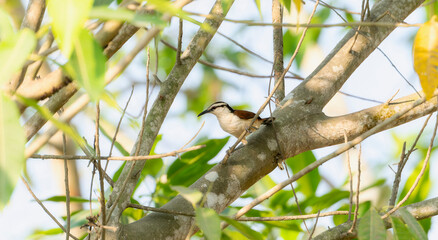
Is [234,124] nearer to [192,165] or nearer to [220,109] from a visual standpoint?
[220,109]

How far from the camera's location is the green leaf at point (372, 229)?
4.53 ft

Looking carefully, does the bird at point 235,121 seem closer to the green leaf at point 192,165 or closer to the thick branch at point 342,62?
the green leaf at point 192,165

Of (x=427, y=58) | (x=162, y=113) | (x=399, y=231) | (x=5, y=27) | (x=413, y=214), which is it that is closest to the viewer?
(x=5, y=27)

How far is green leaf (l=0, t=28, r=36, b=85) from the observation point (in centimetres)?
88

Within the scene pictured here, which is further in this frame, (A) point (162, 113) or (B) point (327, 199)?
(B) point (327, 199)

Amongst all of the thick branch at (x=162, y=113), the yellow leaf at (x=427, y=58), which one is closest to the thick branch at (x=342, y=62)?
the thick branch at (x=162, y=113)

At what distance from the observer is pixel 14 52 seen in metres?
0.91

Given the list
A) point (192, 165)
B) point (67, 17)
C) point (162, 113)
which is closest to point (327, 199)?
point (192, 165)

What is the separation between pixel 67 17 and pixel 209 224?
0.70 metres

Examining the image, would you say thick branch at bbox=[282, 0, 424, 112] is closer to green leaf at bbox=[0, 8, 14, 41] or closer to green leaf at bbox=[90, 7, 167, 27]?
green leaf at bbox=[90, 7, 167, 27]

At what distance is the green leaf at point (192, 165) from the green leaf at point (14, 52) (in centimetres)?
234

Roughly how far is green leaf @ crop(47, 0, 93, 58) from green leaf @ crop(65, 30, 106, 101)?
0.15 ft

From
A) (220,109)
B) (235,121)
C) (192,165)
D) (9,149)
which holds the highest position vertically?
(220,109)

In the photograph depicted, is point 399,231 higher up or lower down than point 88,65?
lower down
